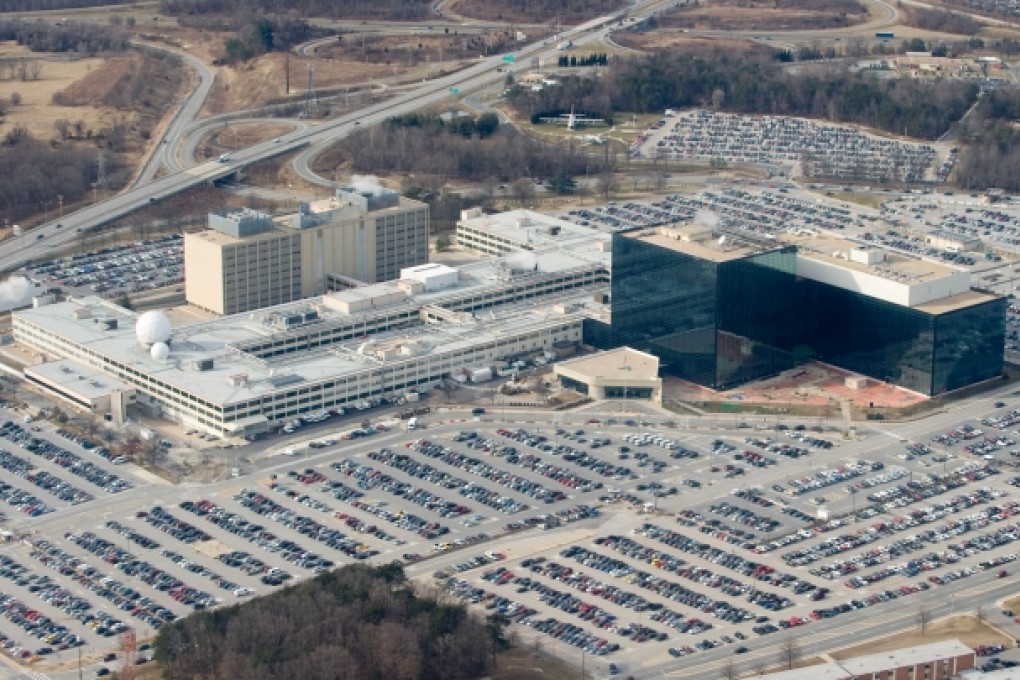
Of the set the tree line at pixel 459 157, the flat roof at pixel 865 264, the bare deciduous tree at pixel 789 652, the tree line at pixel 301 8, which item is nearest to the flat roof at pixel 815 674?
the bare deciduous tree at pixel 789 652

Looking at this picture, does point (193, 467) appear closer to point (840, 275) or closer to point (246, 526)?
point (246, 526)

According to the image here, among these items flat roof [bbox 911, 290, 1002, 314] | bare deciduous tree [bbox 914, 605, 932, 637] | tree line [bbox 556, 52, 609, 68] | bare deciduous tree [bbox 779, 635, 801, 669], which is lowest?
bare deciduous tree [bbox 779, 635, 801, 669]

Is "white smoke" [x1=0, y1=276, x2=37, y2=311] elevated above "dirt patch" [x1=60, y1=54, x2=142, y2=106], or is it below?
below

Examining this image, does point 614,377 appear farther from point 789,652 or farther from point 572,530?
point 789,652

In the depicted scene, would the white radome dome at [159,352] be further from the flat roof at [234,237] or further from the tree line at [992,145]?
the tree line at [992,145]

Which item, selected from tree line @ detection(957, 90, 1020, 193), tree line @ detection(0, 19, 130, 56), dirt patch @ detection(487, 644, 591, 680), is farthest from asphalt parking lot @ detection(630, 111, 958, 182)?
dirt patch @ detection(487, 644, 591, 680)

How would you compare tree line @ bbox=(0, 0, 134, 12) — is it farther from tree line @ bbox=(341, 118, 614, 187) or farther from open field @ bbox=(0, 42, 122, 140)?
tree line @ bbox=(341, 118, 614, 187)
